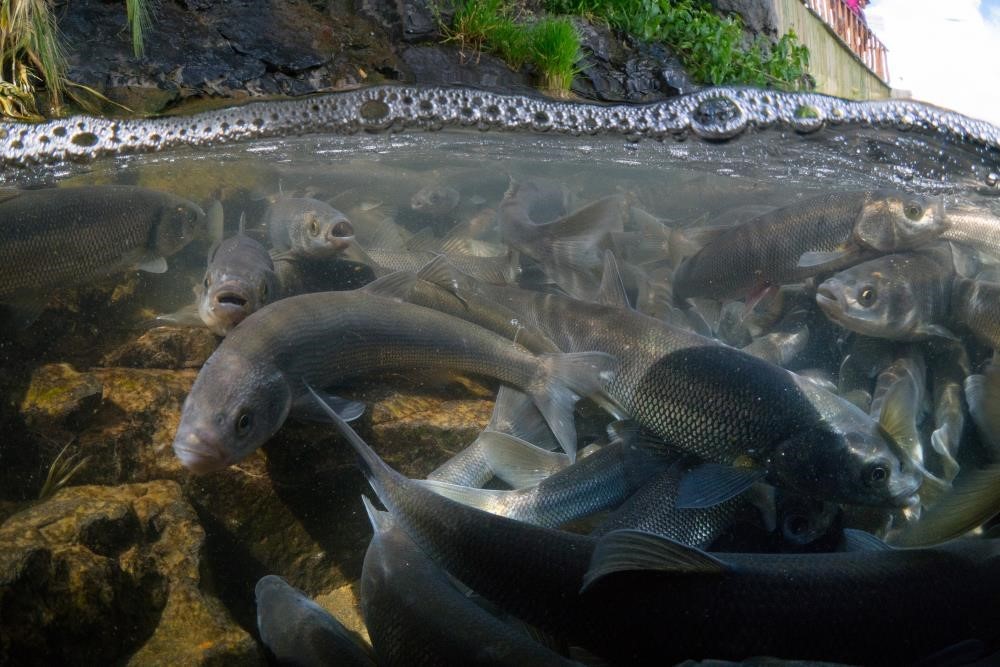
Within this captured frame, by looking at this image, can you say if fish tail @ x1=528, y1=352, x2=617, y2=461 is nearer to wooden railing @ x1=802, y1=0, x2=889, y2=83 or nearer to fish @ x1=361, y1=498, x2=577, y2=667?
fish @ x1=361, y1=498, x2=577, y2=667

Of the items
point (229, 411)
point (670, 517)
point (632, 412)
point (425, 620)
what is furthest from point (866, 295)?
point (229, 411)

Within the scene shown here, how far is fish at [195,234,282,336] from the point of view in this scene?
3238 mm

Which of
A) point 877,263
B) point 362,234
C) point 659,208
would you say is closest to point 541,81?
point 659,208

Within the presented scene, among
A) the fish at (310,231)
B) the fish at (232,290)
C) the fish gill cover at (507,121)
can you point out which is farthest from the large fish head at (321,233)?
the fish gill cover at (507,121)

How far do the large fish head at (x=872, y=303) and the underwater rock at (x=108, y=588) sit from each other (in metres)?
3.57

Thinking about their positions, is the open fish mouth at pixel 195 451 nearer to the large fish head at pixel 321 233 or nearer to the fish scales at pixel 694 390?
the fish scales at pixel 694 390

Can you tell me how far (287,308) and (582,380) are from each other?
5.36 ft

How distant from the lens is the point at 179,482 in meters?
2.75

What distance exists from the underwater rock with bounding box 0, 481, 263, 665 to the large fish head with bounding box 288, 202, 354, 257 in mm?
2126

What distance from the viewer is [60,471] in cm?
268

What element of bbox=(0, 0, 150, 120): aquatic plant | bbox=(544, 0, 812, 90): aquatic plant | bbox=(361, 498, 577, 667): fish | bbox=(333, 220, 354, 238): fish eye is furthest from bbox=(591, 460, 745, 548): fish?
bbox=(544, 0, 812, 90): aquatic plant

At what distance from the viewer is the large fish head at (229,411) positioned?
238cm

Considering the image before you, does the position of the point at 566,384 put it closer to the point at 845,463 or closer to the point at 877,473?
the point at 845,463

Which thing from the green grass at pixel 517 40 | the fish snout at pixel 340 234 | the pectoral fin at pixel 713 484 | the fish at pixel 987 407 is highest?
the green grass at pixel 517 40
